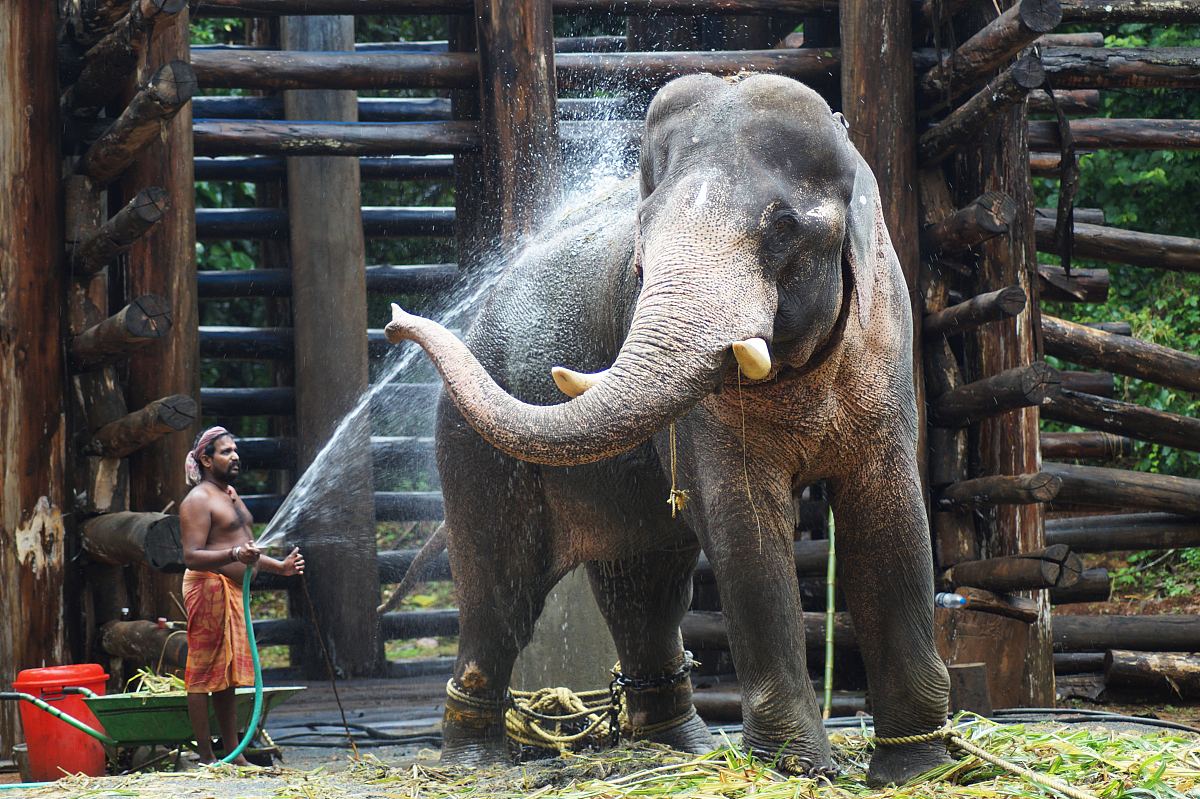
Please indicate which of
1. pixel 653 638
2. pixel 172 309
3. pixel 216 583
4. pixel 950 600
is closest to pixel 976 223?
pixel 950 600

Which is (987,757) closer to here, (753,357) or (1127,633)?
(753,357)

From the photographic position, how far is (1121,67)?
7.50 m

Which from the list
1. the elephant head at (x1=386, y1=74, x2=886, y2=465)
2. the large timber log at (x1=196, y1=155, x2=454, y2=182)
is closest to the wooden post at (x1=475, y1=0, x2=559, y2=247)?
the large timber log at (x1=196, y1=155, x2=454, y2=182)

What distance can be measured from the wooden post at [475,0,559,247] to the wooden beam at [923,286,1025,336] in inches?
76.6

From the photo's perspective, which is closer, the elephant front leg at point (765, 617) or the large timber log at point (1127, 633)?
the elephant front leg at point (765, 617)

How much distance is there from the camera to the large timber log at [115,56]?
6.41 m

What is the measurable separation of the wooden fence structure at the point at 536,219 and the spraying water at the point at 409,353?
146 millimetres

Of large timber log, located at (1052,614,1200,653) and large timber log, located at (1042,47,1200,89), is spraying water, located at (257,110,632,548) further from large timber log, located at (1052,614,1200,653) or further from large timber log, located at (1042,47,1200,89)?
large timber log, located at (1052,614,1200,653)

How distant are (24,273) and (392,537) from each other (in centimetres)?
785

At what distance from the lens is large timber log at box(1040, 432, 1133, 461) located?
876 centimetres

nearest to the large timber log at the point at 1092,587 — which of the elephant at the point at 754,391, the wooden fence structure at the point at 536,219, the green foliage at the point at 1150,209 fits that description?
the wooden fence structure at the point at 536,219

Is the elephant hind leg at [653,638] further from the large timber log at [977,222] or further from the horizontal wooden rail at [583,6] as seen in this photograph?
the horizontal wooden rail at [583,6]

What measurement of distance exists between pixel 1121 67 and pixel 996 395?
6.06 feet

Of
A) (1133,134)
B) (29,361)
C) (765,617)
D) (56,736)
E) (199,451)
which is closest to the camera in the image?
(765,617)
